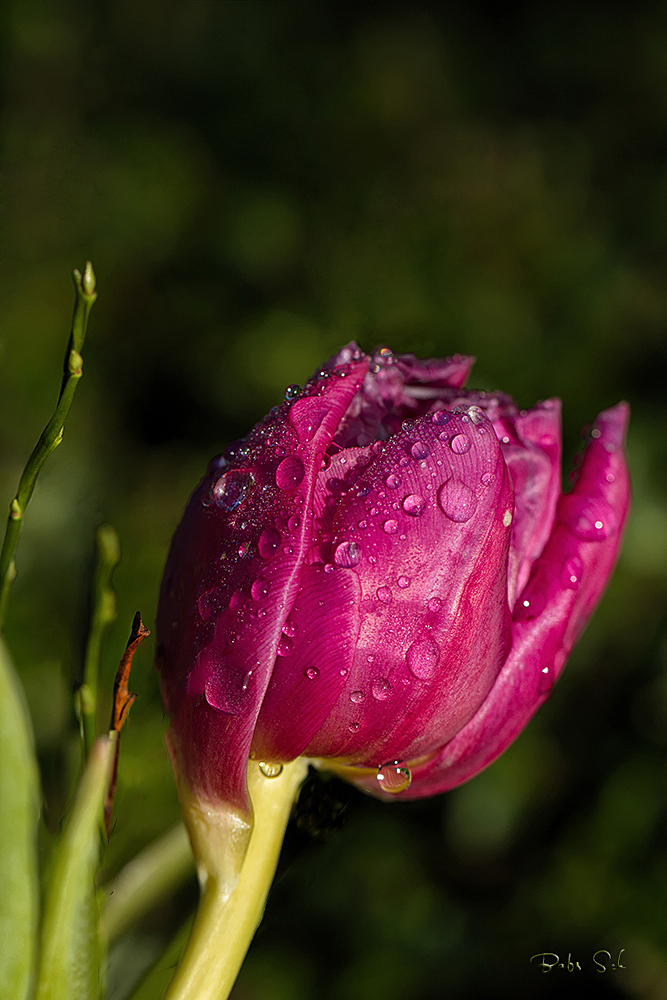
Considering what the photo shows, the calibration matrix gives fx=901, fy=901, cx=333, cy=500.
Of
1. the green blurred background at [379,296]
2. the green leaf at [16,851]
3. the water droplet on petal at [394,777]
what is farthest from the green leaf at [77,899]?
the green blurred background at [379,296]

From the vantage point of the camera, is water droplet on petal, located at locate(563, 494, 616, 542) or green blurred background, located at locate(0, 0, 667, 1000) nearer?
water droplet on petal, located at locate(563, 494, 616, 542)

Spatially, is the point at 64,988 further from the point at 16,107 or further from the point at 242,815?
the point at 16,107

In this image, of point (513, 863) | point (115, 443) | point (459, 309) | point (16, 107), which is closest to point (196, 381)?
point (115, 443)

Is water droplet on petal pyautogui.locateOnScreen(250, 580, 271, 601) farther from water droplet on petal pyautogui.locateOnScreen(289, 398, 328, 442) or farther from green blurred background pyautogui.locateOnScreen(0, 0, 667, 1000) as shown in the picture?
green blurred background pyautogui.locateOnScreen(0, 0, 667, 1000)

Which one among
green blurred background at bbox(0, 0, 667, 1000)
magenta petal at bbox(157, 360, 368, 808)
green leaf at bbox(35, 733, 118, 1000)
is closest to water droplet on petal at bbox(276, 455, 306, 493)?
magenta petal at bbox(157, 360, 368, 808)

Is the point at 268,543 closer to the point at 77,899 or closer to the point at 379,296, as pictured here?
the point at 77,899
